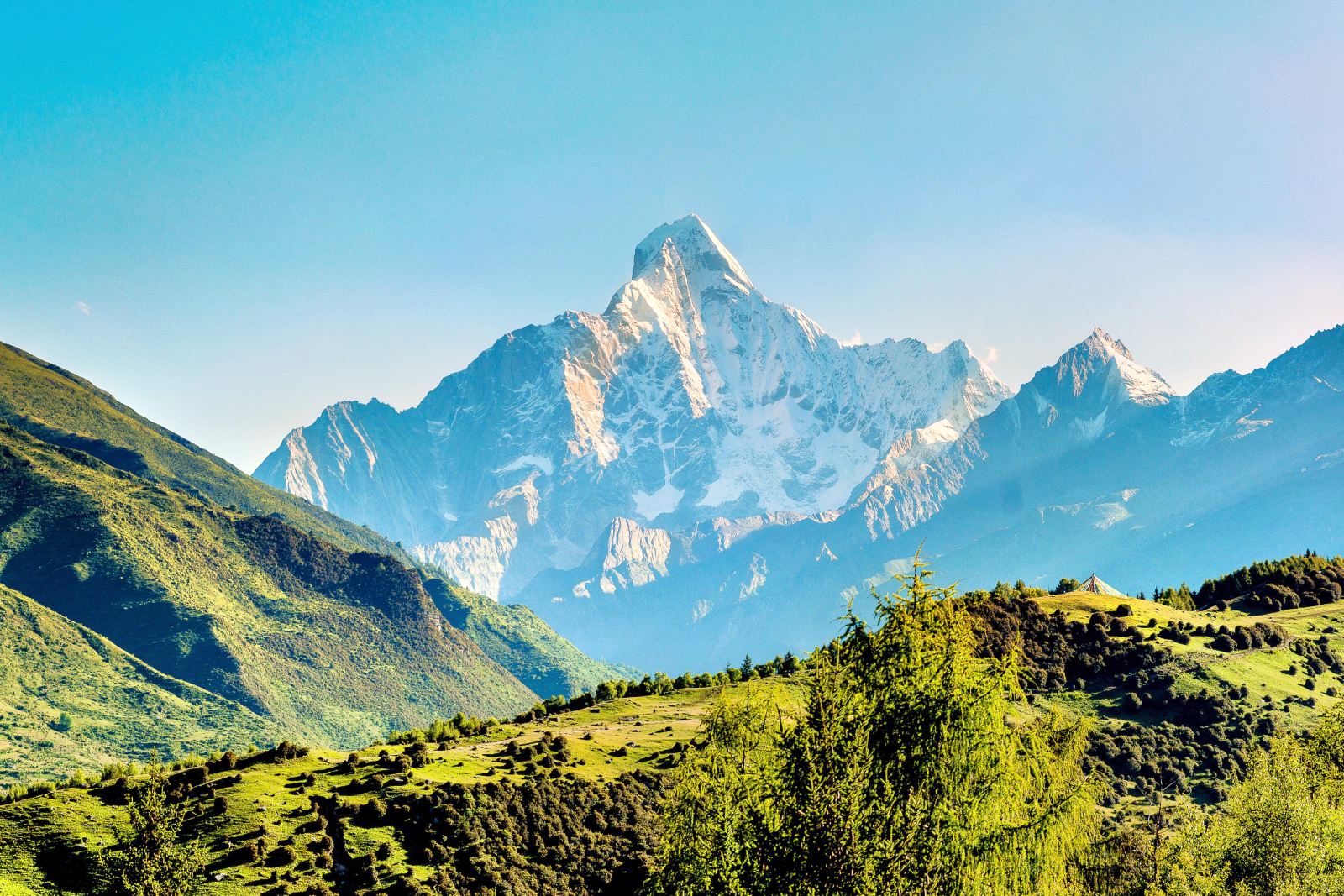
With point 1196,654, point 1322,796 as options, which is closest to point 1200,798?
point 1196,654

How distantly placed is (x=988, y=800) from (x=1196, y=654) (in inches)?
4415

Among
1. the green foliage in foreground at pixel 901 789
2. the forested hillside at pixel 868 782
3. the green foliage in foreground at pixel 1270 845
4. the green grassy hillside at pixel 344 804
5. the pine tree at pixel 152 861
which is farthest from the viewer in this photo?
the green grassy hillside at pixel 344 804

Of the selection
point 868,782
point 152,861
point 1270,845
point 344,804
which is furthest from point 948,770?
point 344,804

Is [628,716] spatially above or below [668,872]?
above

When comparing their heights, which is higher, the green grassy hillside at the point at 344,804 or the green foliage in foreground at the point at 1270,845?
the green grassy hillside at the point at 344,804

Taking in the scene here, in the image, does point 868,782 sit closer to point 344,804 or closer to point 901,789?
point 901,789

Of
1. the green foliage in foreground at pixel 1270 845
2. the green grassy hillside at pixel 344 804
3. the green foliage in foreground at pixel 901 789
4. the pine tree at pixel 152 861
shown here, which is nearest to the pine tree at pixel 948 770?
the green foliage in foreground at pixel 901 789

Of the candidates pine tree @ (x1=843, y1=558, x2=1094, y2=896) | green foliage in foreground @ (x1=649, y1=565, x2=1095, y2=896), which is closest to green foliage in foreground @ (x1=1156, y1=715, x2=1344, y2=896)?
green foliage in foreground @ (x1=649, y1=565, x2=1095, y2=896)

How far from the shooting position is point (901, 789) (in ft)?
76.8

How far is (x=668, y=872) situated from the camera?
2953 cm

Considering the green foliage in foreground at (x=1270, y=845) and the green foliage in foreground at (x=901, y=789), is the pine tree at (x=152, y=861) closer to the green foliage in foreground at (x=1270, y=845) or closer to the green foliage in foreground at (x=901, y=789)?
the green foliage in foreground at (x=901, y=789)

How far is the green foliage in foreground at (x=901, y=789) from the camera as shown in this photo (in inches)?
852

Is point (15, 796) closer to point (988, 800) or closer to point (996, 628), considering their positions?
point (988, 800)

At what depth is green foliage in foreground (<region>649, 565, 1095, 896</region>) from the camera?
71.0 ft
